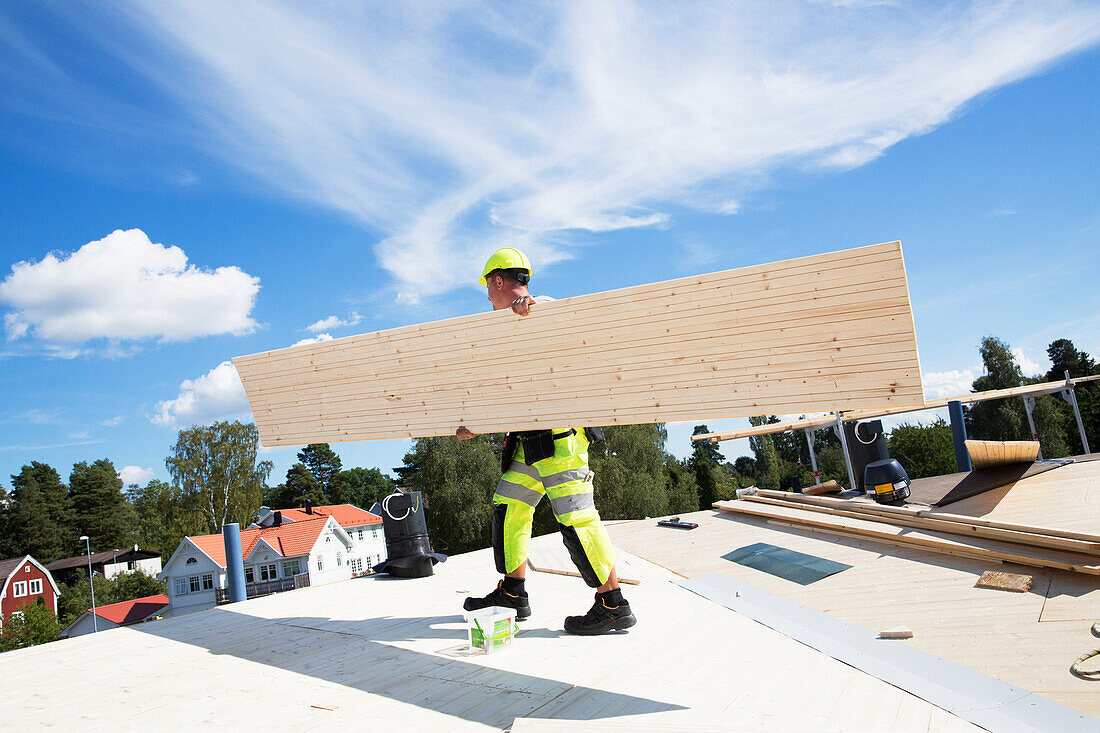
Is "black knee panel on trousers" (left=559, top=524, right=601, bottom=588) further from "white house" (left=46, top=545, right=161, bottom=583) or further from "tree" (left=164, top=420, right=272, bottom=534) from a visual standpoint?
"white house" (left=46, top=545, right=161, bottom=583)

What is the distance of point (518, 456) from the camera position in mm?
3840

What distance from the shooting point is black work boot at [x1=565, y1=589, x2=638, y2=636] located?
10.8 ft

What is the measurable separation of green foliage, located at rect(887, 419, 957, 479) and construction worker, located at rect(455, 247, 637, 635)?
3531 cm

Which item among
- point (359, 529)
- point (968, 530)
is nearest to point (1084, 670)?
point (968, 530)

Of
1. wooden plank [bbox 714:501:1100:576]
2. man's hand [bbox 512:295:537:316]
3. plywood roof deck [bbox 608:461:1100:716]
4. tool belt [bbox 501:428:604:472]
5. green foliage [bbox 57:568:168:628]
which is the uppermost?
man's hand [bbox 512:295:537:316]

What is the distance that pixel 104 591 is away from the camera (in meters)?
36.8

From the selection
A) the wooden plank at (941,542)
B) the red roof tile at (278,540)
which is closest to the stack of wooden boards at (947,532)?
the wooden plank at (941,542)

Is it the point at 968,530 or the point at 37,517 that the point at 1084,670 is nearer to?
the point at 968,530

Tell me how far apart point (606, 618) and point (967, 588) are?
7.97ft

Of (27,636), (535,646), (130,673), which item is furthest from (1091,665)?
(27,636)

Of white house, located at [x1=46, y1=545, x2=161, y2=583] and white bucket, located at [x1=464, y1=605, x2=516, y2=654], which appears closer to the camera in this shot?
white bucket, located at [x1=464, y1=605, x2=516, y2=654]

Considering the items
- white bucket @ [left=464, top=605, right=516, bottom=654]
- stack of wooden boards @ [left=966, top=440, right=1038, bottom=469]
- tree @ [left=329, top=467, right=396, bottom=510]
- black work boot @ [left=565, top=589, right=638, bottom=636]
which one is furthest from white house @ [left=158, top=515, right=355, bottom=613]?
tree @ [left=329, top=467, right=396, bottom=510]

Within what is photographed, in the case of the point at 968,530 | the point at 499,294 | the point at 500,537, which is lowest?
the point at 968,530

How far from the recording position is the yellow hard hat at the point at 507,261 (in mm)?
3922
